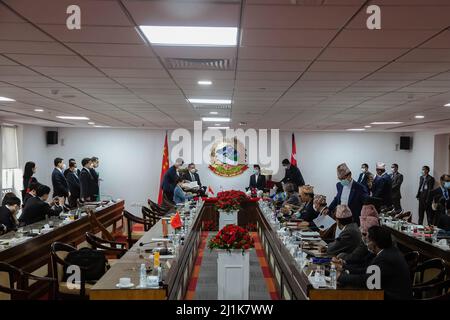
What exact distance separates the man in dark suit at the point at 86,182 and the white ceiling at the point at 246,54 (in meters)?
2.87

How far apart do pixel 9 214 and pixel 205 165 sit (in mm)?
8127

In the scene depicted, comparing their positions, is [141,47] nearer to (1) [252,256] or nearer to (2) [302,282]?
(2) [302,282]

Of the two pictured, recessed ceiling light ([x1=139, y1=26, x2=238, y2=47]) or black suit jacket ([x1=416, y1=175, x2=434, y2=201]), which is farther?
black suit jacket ([x1=416, y1=175, x2=434, y2=201])

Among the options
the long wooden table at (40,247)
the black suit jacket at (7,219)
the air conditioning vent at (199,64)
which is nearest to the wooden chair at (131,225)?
the long wooden table at (40,247)

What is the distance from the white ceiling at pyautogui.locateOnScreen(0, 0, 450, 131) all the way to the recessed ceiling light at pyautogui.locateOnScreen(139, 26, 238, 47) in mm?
91

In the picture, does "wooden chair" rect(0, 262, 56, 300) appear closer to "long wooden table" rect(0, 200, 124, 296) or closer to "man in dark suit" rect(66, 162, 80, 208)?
"long wooden table" rect(0, 200, 124, 296)

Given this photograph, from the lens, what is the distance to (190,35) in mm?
2936

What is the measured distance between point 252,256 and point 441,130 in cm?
676

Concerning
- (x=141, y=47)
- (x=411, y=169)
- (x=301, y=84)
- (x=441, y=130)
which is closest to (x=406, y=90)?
(x=301, y=84)

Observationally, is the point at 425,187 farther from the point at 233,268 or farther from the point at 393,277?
the point at 393,277

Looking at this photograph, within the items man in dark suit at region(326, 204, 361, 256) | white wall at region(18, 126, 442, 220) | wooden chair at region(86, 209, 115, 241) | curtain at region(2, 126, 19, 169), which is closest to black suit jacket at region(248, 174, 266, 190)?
white wall at region(18, 126, 442, 220)

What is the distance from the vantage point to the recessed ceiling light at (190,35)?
9.12 ft

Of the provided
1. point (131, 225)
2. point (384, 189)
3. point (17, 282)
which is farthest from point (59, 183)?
point (384, 189)

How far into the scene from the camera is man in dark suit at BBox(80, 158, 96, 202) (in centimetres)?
943
